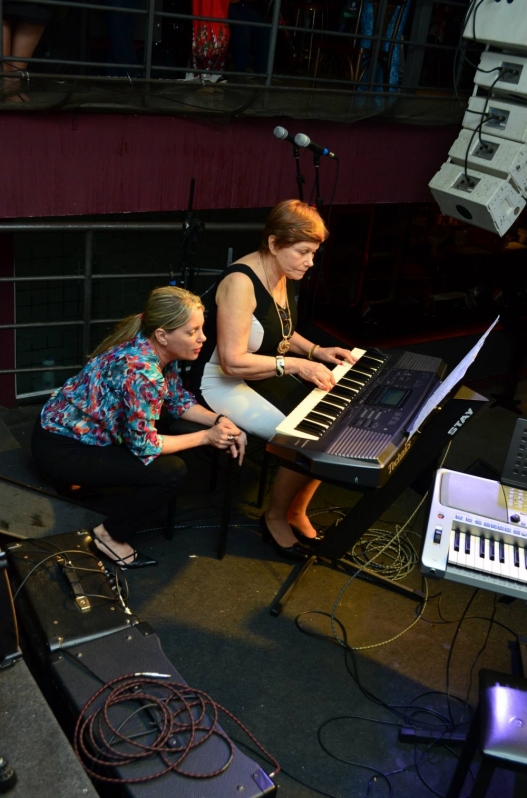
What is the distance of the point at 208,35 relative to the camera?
4234mm

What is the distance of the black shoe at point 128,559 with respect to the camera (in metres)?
3.18

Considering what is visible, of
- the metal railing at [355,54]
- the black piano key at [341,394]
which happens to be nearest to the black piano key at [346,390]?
the black piano key at [341,394]

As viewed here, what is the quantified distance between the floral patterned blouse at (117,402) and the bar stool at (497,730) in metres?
1.45

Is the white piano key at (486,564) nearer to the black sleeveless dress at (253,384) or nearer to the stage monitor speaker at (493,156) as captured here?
the black sleeveless dress at (253,384)

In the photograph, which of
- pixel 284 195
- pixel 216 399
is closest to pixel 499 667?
pixel 216 399

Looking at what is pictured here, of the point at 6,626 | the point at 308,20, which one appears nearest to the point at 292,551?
the point at 6,626

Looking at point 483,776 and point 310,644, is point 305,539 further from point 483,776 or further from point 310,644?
point 483,776

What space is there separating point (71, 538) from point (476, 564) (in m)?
1.36

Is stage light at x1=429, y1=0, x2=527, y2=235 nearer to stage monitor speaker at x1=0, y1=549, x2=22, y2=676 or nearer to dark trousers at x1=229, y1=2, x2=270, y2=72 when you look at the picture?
dark trousers at x1=229, y1=2, x2=270, y2=72

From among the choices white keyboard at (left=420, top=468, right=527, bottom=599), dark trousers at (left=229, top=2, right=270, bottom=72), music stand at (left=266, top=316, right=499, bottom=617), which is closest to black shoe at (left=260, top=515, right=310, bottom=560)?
music stand at (left=266, top=316, right=499, bottom=617)

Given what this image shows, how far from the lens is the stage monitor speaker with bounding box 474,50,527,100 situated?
395 cm

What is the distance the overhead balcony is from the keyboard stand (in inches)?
75.3

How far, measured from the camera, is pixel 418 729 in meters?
2.69

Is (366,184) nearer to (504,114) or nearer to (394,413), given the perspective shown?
(504,114)
